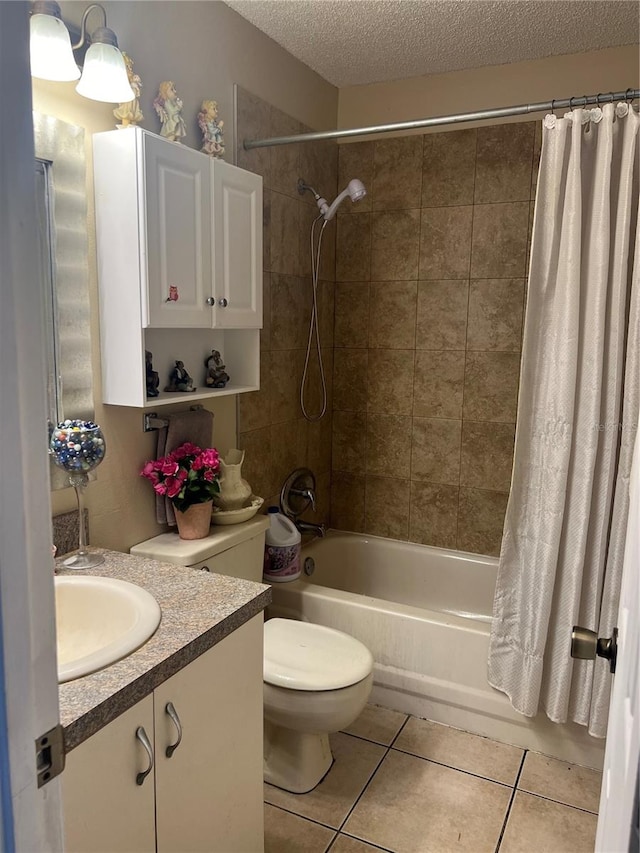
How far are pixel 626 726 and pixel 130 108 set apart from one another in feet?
5.95

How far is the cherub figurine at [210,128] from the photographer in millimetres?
2156

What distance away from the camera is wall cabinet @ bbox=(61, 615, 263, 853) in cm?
113

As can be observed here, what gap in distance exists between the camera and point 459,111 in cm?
293

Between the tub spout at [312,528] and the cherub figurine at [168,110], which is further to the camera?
the tub spout at [312,528]

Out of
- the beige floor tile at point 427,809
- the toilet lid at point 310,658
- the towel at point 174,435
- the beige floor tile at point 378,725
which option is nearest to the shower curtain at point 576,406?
the beige floor tile at point 427,809

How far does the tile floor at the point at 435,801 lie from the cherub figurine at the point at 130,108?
6.68ft

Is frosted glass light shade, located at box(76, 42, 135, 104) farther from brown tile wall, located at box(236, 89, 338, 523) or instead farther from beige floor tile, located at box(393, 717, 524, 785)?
beige floor tile, located at box(393, 717, 524, 785)

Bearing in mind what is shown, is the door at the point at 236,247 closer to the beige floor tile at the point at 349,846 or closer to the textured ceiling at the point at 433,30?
the textured ceiling at the point at 433,30

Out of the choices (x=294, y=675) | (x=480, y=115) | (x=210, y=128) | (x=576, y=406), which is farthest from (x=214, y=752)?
(x=480, y=115)

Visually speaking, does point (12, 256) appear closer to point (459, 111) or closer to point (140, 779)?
point (140, 779)

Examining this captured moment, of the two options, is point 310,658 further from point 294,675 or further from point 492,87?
point 492,87

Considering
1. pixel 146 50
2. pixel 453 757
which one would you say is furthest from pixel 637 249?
pixel 453 757

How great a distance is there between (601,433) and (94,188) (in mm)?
1654

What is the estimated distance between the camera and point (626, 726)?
30.0 inches
